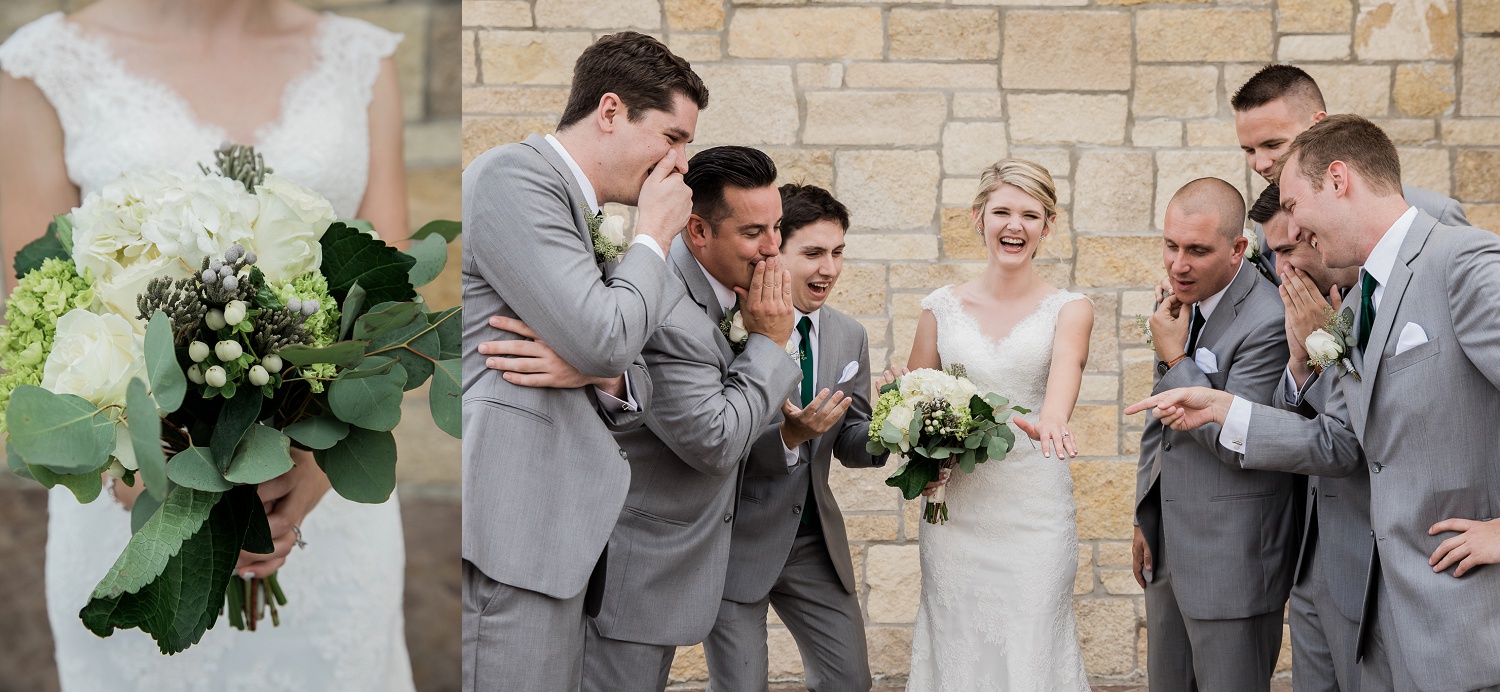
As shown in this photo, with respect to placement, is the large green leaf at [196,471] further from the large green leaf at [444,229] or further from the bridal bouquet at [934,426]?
the bridal bouquet at [934,426]

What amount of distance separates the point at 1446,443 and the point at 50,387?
2.85m

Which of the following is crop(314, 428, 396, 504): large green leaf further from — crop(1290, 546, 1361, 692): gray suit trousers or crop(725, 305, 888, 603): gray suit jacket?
crop(1290, 546, 1361, 692): gray suit trousers

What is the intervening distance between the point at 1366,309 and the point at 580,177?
2102mm

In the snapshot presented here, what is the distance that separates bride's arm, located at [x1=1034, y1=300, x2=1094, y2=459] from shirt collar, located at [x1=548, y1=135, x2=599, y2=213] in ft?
5.38

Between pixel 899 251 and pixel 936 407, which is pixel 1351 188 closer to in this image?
pixel 936 407

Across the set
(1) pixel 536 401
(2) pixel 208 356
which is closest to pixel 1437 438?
(1) pixel 536 401

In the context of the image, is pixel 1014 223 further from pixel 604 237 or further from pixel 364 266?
pixel 364 266

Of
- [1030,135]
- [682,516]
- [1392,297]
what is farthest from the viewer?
[1030,135]

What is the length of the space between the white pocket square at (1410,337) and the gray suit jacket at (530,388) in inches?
73.3

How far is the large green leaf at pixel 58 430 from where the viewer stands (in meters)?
1.06

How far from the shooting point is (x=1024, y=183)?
3.84m

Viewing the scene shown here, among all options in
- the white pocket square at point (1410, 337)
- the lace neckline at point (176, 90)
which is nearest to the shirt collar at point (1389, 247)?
the white pocket square at point (1410, 337)

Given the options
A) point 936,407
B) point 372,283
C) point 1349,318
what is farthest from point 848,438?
point 372,283

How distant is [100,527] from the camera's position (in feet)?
4.27
